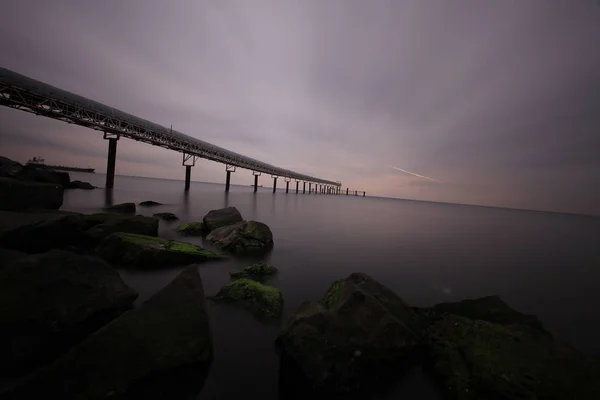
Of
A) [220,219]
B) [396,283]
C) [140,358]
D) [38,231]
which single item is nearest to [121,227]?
[38,231]

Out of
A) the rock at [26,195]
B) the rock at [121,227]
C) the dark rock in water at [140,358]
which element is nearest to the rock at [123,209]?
the rock at [26,195]

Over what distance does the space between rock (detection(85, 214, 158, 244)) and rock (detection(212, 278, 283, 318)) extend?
18.6 ft

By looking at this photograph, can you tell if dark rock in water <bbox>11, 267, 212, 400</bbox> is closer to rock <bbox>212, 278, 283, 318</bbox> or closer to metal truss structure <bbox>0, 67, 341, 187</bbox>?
rock <bbox>212, 278, 283, 318</bbox>

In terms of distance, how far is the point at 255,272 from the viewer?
7352 millimetres

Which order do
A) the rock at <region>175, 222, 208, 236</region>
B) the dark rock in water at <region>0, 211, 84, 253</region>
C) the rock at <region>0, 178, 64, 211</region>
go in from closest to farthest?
the dark rock in water at <region>0, 211, 84, 253</region> → the rock at <region>0, 178, 64, 211</region> → the rock at <region>175, 222, 208, 236</region>

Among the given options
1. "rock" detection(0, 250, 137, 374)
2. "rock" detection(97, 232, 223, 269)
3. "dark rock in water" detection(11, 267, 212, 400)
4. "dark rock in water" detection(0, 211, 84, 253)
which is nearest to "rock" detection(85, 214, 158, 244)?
"dark rock in water" detection(0, 211, 84, 253)

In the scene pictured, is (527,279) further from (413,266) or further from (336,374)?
(336,374)

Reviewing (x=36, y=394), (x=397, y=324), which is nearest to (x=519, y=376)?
(x=397, y=324)

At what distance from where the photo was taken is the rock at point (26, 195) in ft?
25.8

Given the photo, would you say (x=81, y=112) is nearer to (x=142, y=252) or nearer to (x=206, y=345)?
(x=142, y=252)

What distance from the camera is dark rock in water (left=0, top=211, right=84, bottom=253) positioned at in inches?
230

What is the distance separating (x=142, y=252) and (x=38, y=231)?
2.85 meters

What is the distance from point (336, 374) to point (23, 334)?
181 inches

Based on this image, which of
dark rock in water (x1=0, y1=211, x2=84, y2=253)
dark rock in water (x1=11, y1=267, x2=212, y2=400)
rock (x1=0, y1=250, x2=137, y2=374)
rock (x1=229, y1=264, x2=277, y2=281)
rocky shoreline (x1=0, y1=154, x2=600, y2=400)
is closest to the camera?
dark rock in water (x1=11, y1=267, x2=212, y2=400)
